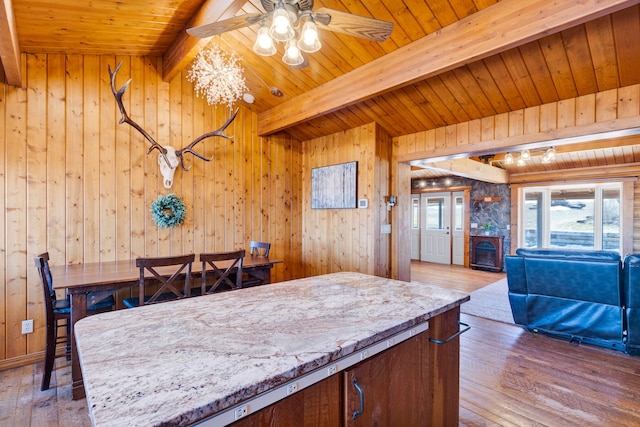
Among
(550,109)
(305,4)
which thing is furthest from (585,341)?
(305,4)

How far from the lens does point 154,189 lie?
11.9ft

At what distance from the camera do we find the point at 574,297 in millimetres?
3174

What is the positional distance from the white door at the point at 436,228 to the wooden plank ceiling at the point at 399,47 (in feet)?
17.3

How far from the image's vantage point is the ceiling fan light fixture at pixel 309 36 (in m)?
1.83

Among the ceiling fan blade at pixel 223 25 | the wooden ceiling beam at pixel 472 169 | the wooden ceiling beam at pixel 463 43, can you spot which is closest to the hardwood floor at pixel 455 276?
the wooden ceiling beam at pixel 472 169

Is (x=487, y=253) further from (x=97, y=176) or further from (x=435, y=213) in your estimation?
(x=97, y=176)

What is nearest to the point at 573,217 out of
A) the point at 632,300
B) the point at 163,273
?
the point at 632,300

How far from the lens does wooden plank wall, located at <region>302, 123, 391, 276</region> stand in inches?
160

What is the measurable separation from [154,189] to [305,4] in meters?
2.79

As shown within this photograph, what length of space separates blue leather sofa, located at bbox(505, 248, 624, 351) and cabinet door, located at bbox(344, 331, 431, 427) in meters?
2.68

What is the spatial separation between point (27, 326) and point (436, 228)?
8496mm

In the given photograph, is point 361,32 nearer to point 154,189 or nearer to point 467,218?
point 154,189

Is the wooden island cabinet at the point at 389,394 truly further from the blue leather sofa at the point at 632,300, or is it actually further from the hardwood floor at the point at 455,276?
the hardwood floor at the point at 455,276

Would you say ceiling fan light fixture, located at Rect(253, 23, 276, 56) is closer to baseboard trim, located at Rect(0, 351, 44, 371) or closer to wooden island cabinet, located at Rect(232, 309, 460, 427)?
wooden island cabinet, located at Rect(232, 309, 460, 427)
